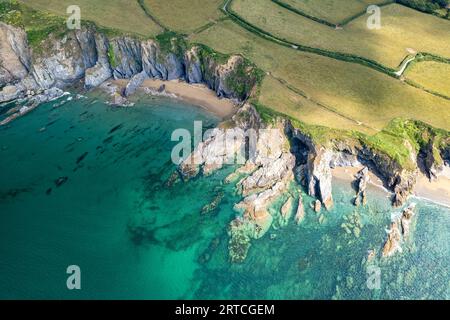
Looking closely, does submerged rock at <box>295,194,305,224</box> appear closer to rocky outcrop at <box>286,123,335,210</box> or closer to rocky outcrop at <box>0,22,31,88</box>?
rocky outcrop at <box>286,123,335,210</box>

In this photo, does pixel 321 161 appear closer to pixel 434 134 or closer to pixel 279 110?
pixel 279 110

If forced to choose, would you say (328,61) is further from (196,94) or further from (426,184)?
(426,184)

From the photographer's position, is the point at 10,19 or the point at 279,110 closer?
the point at 279,110

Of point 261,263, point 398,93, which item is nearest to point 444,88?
point 398,93

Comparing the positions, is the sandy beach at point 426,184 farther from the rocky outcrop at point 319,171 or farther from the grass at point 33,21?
the grass at point 33,21

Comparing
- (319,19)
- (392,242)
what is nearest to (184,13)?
(319,19)

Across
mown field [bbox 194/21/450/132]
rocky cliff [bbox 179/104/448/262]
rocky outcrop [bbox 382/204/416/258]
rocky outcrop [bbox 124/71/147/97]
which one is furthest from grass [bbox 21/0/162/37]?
rocky outcrop [bbox 382/204/416/258]
